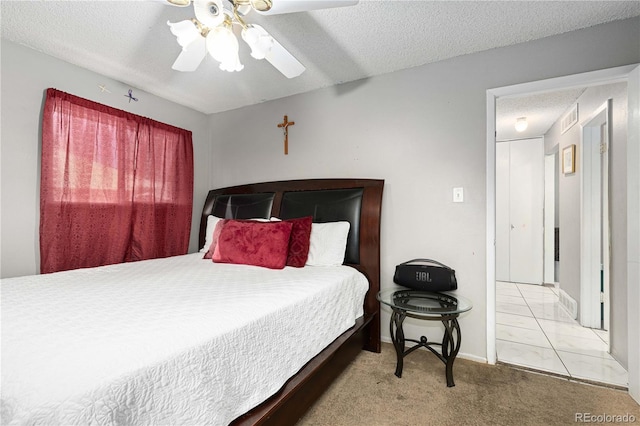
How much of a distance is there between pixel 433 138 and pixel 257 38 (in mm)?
1600

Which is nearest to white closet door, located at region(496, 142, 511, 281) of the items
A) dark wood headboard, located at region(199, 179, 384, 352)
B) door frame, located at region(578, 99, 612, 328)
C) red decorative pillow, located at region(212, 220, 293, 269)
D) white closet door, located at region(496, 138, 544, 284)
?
white closet door, located at region(496, 138, 544, 284)

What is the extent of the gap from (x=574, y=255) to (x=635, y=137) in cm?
176

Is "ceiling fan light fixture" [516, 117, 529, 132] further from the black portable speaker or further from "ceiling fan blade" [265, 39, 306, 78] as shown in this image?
"ceiling fan blade" [265, 39, 306, 78]

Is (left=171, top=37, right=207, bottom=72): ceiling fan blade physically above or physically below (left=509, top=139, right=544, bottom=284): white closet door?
above

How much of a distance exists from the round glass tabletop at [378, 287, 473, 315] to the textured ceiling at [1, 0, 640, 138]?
6.05 ft

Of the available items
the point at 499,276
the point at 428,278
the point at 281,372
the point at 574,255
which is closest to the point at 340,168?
the point at 428,278

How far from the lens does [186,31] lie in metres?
1.44

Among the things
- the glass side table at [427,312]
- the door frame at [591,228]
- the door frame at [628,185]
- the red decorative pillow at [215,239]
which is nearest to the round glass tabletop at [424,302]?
the glass side table at [427,312]

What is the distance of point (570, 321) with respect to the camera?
297 cm

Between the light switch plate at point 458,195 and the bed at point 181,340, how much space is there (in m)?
0.73

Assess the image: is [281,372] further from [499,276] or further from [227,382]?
[499,276]

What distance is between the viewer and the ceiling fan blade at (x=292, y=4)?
1.33m

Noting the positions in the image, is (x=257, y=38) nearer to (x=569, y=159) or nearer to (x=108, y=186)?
(x=108, y=186)

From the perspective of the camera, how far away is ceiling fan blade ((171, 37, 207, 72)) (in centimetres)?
163
